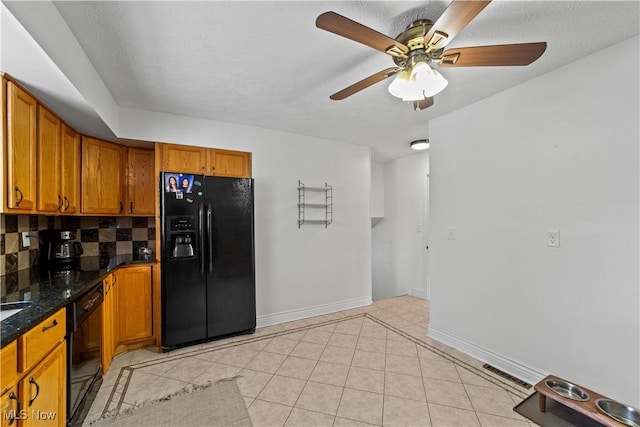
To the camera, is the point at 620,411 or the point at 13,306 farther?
the point at 620,411

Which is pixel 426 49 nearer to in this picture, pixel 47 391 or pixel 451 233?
pixel 451 233

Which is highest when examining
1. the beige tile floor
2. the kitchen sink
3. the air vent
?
the kitchen sink

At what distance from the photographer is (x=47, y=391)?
1342mm

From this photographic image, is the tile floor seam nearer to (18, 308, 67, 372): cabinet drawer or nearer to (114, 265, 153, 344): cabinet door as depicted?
(114, 265, 153, 344): cabinet door

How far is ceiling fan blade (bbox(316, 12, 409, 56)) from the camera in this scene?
4.00 ft

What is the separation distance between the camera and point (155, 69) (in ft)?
6.85

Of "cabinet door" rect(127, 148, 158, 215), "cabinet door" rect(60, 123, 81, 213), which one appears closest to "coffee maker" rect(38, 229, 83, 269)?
"cabinet door" rect(60, 123, 81, 213)

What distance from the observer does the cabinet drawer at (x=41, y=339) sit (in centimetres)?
115

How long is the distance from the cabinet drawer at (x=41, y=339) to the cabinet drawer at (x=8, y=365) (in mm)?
29

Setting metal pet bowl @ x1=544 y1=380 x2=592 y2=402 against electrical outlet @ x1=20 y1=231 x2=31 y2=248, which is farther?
electrical outlet @ x1=20 y1=231 x2=31 y2=248

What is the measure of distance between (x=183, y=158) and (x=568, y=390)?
3.62m

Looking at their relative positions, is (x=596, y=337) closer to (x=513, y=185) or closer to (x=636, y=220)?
(x=636, y=220)

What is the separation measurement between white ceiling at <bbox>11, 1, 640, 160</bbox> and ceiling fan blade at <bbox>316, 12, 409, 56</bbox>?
0.21m

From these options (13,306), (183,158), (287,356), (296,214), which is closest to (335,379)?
(287,356)
